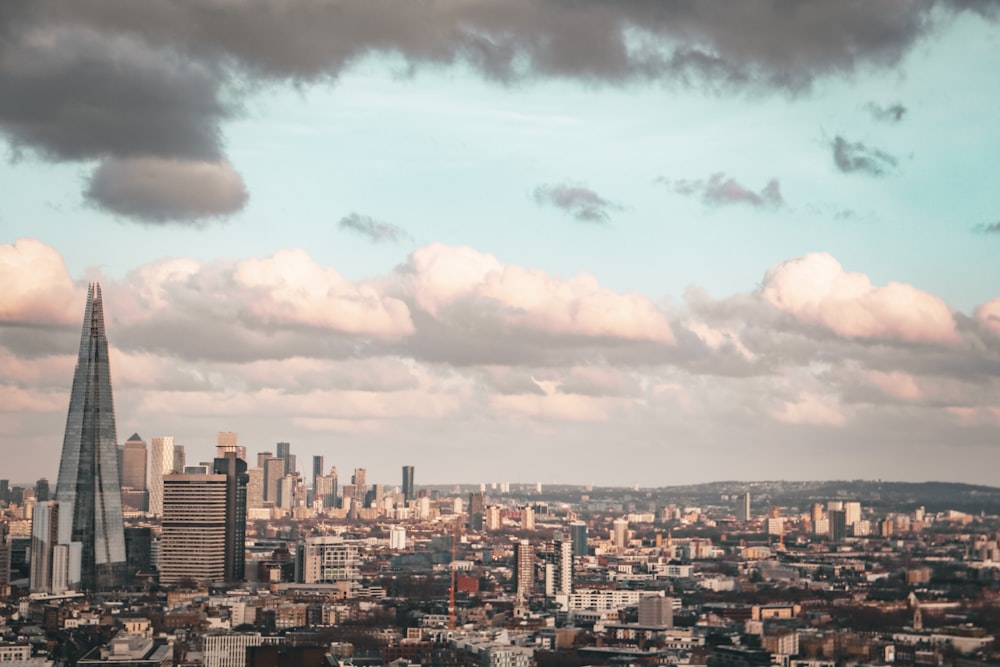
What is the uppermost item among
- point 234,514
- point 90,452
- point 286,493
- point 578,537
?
point 90,452

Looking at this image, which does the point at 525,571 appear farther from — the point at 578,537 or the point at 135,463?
the point at 135,463

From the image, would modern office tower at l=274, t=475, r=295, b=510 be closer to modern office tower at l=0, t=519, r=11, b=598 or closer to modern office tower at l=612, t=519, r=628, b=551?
modern office tower at l=612, t=519, r=628, b=551

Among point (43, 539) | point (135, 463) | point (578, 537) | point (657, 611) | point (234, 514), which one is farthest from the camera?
point (135, 463)

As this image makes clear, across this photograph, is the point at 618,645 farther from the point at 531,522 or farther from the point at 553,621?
the point at 531,522

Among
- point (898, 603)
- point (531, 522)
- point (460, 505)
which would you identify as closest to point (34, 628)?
point (898, 603)

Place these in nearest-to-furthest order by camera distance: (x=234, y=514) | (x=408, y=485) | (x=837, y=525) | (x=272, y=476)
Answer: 1. (x=837, y=525)
2. (x=234, y=514)
3. (x=272, y=476)
4. (x=408, y=485)

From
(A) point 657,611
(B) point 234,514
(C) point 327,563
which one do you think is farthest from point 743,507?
(B) point 234,514
